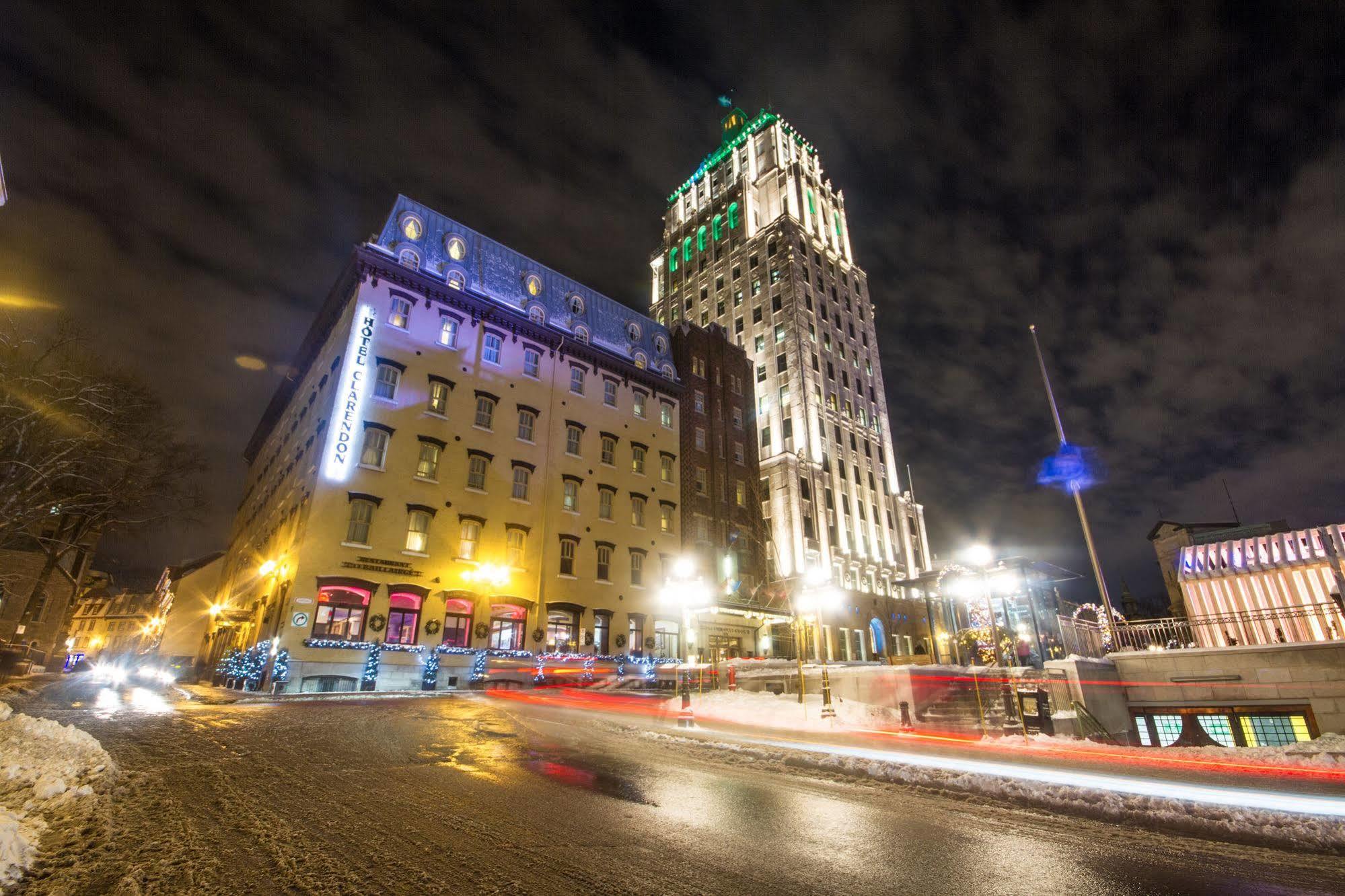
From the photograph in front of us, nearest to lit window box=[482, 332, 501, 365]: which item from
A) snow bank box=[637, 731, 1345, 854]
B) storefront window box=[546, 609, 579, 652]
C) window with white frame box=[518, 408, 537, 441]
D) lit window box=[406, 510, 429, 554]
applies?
window with white frame box=[518, 408, 537, 441]

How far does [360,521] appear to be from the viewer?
80.5 ft

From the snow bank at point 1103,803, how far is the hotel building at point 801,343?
118 ft

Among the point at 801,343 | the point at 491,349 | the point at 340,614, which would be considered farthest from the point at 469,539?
the point at 801,343

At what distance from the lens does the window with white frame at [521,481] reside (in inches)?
1180

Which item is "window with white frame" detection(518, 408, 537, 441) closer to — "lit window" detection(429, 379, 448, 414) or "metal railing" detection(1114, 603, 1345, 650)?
"lit window" detection(429, 379, 448, 414)

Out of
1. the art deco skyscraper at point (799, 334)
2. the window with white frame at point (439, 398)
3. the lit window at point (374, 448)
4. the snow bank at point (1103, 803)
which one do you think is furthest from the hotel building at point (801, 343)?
the snow bank at point (1103, 803)

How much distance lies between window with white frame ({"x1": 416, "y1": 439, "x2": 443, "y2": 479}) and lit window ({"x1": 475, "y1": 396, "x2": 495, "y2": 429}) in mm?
2769

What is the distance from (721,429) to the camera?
138 feet

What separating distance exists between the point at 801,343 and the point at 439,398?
3382 centimetres

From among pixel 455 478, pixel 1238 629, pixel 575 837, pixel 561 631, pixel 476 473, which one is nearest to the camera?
pixel 575 837

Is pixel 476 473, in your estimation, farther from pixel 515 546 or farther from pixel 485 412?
pixel 515 546

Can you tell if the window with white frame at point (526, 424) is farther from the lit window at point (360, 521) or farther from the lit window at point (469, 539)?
the lit window at point (360, 521)

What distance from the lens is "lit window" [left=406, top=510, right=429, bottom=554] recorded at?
25656 millimetres

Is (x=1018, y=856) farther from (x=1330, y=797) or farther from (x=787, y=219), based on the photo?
(x=787, y=219)
